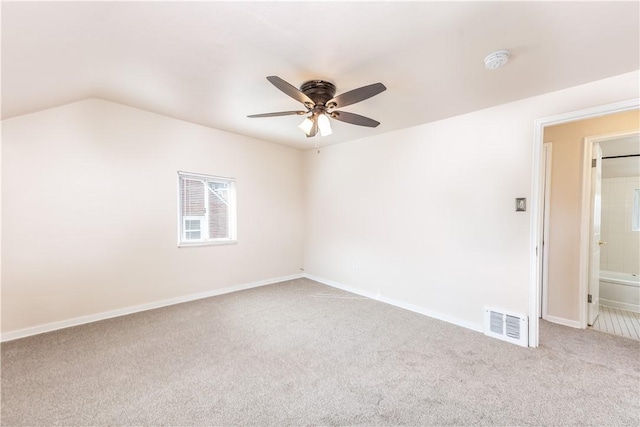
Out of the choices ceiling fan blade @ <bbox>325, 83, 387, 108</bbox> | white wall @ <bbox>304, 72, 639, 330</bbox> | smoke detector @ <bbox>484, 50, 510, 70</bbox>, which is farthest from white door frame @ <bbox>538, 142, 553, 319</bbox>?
ceiling fan blade @ <bbox>325, 83, 387, 108</bbox>

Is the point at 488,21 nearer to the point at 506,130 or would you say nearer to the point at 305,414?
the point at 506,130

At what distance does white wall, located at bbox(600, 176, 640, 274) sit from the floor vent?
3393mm

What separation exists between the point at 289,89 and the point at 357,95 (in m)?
0.51

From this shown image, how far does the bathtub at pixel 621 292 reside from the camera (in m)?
3.55

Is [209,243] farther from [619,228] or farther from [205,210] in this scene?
[619,228]

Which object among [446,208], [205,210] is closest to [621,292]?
[446,208]

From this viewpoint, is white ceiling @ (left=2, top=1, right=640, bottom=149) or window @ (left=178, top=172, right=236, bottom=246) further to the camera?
window @ (left=178, top=172, right=236, bottom=246)

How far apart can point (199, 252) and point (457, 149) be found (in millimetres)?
3733

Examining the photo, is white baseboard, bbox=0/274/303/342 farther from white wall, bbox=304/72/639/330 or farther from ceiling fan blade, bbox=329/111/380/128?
ceiling fan blade, bbox=329/111/380/128

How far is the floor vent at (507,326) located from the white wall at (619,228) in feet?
11.1

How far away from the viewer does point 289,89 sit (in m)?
1.89

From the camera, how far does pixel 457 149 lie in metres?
3.06

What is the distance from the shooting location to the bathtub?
355cm

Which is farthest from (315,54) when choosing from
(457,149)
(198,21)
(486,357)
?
(486,357)
